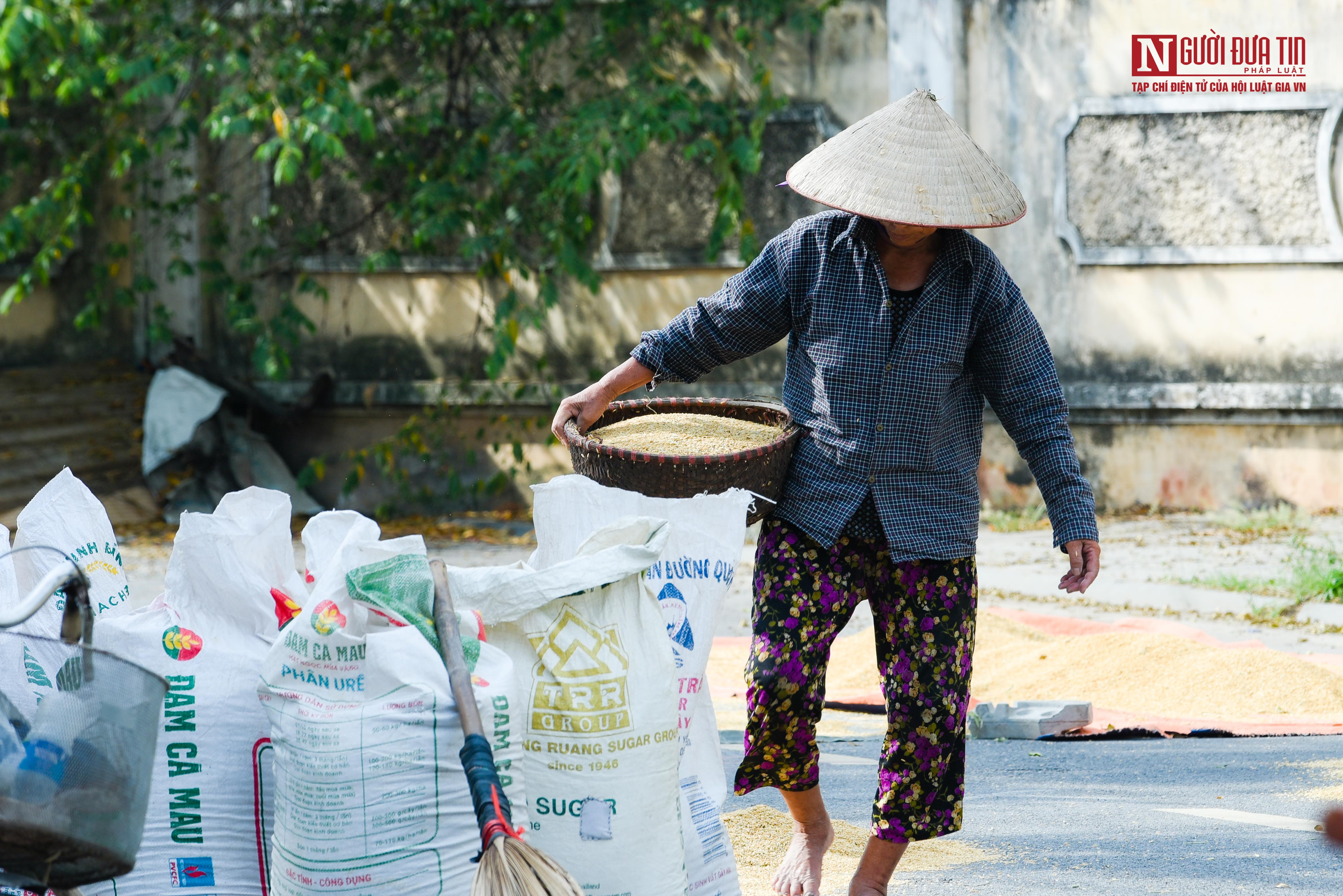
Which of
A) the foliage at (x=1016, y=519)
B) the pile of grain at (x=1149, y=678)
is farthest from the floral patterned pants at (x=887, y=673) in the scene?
the foliage at (x=1016, y=519)

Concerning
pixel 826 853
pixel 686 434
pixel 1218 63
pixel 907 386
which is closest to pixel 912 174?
pixel 907 386

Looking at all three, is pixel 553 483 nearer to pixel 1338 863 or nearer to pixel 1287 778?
pixel 1338 863

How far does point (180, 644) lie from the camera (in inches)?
97.2

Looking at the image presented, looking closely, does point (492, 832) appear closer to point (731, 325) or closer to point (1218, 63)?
point (731, 325)

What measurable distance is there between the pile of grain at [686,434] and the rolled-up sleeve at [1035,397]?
1.70 ft

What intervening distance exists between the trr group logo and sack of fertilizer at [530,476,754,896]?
7.12 m

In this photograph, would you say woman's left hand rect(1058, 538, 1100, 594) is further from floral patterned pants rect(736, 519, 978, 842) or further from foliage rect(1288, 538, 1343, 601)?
foliage rect(1288, 538, 1343, 601)

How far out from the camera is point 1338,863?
319 cm

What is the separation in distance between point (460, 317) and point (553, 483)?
7.46 m

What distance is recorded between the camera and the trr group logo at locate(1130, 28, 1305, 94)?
849 cm

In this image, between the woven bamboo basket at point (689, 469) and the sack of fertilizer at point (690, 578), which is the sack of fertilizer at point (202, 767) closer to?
the sack of fertilizer at point (690, 578)

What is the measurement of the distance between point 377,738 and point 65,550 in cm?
98

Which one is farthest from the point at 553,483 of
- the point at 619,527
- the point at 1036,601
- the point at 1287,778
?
the point at 1036,601

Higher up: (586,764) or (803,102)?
(803,102)
